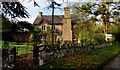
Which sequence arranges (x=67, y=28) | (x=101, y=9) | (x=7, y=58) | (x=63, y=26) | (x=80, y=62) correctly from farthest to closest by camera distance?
(x=63, y=26)
(x=67, y=28)
(x=101, y=9)
(x=80, y=62)
(x=7, y=58)

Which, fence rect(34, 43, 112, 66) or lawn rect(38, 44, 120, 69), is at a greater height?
fence rect(34, 43, 112, 66)

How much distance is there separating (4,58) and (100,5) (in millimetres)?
21933

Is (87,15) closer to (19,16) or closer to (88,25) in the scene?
(88,25)

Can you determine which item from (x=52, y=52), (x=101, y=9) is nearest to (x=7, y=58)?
(x=52, y=52)

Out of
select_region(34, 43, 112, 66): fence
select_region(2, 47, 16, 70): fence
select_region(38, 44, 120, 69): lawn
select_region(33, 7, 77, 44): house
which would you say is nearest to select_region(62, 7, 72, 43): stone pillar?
select_region(33, 7, 77, 44): house

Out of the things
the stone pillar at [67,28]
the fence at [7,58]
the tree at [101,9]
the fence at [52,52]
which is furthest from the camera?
the stone pillar at [67,28]

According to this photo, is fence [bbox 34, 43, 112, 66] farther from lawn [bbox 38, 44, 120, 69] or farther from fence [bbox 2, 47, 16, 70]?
fence [bbox 2, 47, 16, 70]

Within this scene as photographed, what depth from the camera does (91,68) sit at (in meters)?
6.66

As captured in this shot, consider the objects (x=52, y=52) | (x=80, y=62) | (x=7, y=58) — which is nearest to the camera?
(x=7, y=58)

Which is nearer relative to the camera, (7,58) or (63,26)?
(7,58)

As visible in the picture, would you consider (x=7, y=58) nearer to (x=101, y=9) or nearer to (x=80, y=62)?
(x=80, y=62)

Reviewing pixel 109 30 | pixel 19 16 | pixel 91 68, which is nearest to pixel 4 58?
pixel 19 16

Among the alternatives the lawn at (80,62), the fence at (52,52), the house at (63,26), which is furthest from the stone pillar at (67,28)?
the lawn at (80,62)

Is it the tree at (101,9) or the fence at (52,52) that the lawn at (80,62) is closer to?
the fence at (52,52)
